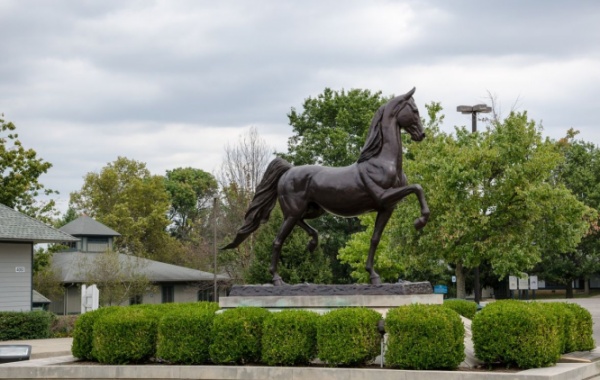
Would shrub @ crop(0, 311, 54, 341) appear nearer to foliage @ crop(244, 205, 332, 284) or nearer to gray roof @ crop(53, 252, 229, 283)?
foliage @ crop(244, 205, 332, 284)

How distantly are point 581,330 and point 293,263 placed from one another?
17770mm

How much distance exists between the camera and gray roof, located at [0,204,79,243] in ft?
92.0

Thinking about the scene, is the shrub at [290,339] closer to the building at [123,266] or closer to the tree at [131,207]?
the building at [123,266]

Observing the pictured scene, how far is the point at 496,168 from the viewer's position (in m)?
27.9

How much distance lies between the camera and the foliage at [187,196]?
75688 mm

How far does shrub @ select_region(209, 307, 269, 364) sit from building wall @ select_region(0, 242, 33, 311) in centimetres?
1965

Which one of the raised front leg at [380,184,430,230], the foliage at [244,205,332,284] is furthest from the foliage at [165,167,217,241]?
the raised front leg at [380,184,430,230]

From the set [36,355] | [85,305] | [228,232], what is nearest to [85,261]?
[228,232]

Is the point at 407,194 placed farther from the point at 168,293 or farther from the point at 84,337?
the point at 168,293

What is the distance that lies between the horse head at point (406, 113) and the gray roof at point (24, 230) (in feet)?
63.7

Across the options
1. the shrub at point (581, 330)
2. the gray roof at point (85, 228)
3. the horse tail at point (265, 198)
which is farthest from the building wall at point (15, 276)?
the shrub at point (581, 330)

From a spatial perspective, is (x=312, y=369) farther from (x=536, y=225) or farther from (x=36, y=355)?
(x=536, y=225)

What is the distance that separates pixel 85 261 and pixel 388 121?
112ft

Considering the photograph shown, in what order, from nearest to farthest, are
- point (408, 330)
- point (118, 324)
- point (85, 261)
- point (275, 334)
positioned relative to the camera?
point (408, 330) → point (275, 334) → point (118, 324) → point (85, 261)
